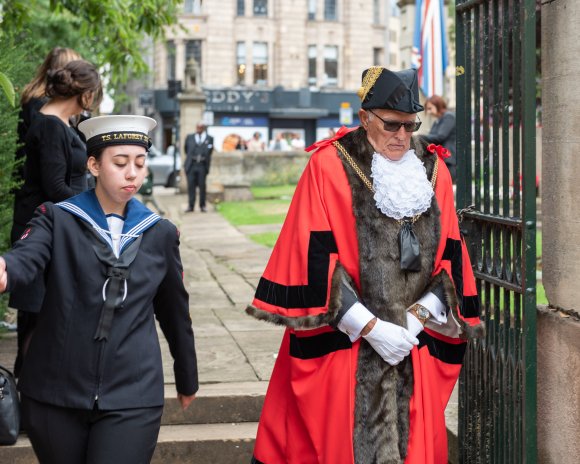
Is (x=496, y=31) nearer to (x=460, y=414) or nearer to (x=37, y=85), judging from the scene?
(x=460, y=414)

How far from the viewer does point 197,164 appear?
21422mm

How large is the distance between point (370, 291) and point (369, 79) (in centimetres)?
80

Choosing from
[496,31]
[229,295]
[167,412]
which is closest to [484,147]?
[496,31]

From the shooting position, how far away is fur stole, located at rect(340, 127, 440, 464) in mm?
3766

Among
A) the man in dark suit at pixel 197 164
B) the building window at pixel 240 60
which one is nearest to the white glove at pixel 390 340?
the man in dark suit at pixel 197 164

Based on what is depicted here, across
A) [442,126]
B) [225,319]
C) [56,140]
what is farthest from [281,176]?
[56,140]

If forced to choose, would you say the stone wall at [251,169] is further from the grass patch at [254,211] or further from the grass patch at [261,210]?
the grass patch at [254,211]

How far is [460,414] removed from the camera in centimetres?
472

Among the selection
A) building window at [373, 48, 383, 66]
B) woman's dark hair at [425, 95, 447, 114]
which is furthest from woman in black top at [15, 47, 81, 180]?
building window at [373, 48, 383, 66]

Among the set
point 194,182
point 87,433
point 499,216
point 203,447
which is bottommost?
point 203,447

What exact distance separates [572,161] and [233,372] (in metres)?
2.98

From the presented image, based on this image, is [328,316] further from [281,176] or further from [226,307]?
[281,176]

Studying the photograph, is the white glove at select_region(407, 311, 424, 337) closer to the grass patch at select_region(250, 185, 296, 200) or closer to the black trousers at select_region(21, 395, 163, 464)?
the black trousers at select_region(21, 395, 163, 464)

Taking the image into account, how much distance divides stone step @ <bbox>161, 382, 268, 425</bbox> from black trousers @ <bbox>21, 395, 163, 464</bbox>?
7.49 feet
